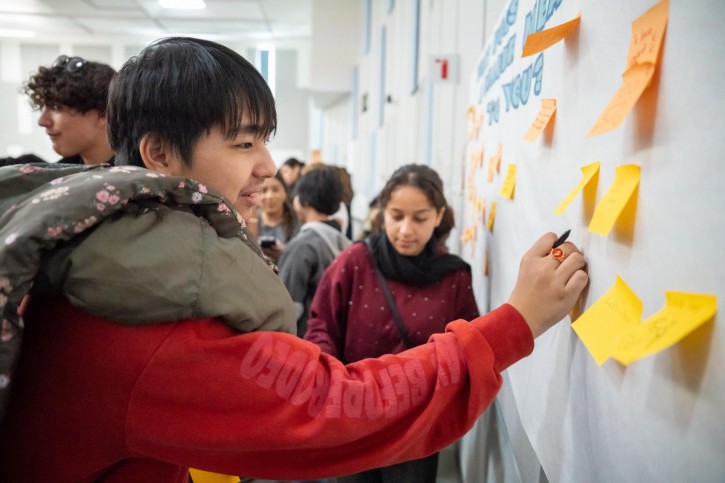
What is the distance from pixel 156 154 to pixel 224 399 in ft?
1.13

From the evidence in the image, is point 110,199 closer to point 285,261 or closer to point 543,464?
point 543,464

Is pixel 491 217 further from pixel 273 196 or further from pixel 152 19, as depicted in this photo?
pixel 152 19

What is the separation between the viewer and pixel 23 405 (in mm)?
608

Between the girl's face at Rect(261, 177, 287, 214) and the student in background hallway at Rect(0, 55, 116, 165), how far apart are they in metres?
1.30

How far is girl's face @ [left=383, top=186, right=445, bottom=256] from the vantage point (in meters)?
1.54

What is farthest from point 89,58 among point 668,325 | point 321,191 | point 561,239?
point 668,325

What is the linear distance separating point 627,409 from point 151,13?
7658mm

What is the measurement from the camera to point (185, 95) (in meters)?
0.68

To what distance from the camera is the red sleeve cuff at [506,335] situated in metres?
0.65

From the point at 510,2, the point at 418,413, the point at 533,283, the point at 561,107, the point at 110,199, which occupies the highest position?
the point at 510,2

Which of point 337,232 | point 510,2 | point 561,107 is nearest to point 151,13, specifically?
point 337,232

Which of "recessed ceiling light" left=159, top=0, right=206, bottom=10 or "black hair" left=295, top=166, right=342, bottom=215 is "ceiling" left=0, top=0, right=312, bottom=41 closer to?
"recessed ceiling light" left=159, top=0, right=206, bottom=10

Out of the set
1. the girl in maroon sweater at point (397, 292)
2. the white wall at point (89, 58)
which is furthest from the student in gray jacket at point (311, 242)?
the white wall at point (89, 58)

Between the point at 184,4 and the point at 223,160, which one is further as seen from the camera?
the point at 184,4
